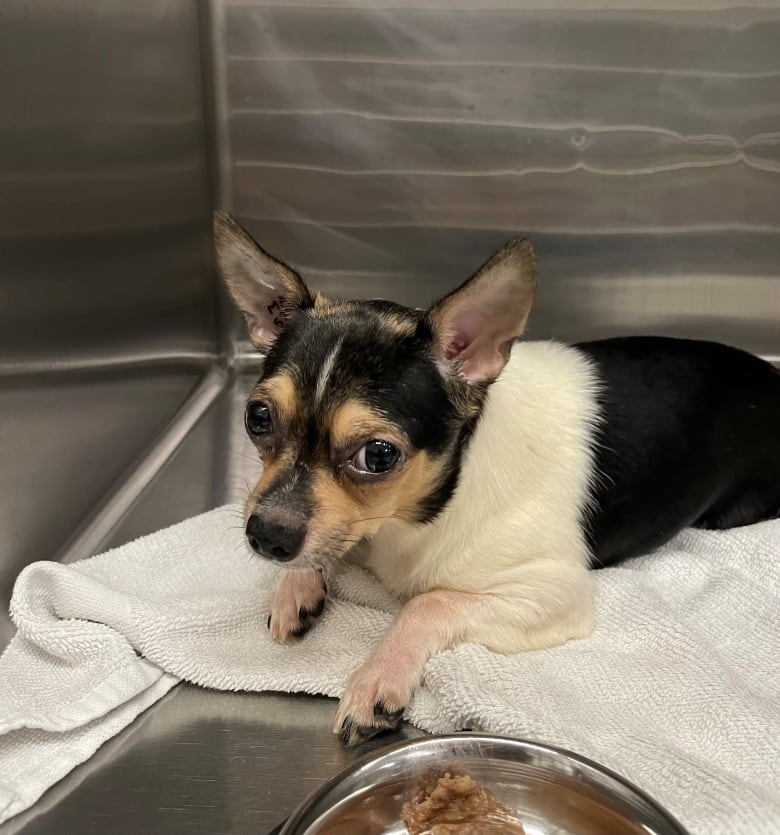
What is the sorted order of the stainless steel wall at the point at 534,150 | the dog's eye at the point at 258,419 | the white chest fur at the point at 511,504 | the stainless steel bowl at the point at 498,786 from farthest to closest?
the stainless steel wall at the point at 534,150
the white chest fur at the point at 511,504
the dog's eye at the point at 258,419
the stainless steel bowl at the point at 498,786

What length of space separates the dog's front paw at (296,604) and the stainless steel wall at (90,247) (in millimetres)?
603

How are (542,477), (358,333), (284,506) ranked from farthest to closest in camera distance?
(542,477), (358,333), (284,506)

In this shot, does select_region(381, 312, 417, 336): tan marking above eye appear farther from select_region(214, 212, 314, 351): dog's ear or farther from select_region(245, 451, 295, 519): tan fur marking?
select_region(245, 451, 295, 519): tan fur marking

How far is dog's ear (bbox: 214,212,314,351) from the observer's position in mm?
1853

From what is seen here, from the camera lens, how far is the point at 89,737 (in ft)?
5.82

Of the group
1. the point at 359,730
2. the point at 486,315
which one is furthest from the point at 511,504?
the point at 359,730

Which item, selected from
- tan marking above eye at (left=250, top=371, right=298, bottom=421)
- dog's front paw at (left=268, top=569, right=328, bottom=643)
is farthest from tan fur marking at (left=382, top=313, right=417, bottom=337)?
dog's front paw at (left=268, top=569, right=328, bottom=643)

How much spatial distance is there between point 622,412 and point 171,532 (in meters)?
1.15

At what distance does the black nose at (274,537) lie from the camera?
162 cm

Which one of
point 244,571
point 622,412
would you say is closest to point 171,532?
point 244,571

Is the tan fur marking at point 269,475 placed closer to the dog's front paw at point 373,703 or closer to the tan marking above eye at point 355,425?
the tan marking above eye at point 355,425

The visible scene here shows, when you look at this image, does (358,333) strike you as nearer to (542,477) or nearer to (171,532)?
(542,477)

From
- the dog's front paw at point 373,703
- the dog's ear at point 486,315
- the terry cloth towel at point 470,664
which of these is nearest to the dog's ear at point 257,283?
the dog's ear at point 486,315

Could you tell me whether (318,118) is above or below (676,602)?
above
